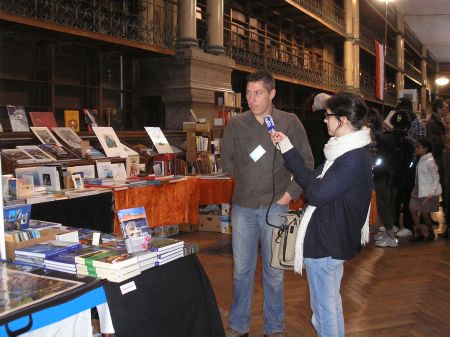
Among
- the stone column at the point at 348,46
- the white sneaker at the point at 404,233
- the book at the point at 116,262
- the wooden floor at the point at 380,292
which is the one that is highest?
the stone column at the point at 348,46

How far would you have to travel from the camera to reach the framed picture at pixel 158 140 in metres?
6.09

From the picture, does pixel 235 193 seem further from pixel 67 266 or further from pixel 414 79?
pixel 414 79

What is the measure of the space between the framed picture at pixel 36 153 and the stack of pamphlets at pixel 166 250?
9.16 feet

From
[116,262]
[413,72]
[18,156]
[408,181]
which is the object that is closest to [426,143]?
[408,181]

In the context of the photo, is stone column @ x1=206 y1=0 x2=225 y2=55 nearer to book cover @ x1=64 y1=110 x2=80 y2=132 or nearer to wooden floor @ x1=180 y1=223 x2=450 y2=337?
book cover @ x1=64 y1=110 x2=80 y2=132

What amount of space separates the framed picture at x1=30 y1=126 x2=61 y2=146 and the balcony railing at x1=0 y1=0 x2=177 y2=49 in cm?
148

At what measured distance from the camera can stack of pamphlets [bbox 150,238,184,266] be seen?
197 centimetres

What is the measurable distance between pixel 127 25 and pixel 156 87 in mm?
1170

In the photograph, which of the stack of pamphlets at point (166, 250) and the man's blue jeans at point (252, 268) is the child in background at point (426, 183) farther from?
the stack of pamphlets at point (166, 250)

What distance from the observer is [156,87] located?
7.91 m

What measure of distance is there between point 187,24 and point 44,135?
11.8ft

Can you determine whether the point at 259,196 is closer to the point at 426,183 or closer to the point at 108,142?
the point at 108,142

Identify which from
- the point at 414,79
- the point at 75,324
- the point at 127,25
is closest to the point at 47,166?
the point at 75,324

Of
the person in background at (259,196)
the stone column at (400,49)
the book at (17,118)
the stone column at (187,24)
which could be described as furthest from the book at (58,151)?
the stone column at (400,49)
